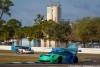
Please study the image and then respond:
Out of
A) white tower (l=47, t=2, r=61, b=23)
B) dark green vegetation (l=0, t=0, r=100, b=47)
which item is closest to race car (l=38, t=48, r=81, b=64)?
dark green vegetation (l=0, t=0, r=100, b=47)

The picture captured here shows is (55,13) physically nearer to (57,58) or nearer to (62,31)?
(62,31)

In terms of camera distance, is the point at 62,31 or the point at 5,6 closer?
the point at 5,6

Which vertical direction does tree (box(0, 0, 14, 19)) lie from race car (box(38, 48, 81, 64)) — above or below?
above

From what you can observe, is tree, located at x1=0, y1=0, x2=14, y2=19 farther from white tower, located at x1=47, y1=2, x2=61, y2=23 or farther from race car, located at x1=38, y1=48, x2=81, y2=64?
white tower, located at x1=47, y1=2, x2=61, y2=23

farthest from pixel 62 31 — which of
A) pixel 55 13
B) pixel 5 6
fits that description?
pixel 5 6

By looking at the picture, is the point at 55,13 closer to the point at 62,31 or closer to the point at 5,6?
the point at 62,31

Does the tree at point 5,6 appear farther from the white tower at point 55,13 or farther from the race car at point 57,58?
the white tower at point 55,13

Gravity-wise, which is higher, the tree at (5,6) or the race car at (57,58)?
the tree at (5,6)

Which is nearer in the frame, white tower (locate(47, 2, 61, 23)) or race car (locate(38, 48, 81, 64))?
race car (locate(38, 48, 81, 64))

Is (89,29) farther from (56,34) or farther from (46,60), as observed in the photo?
(46,60)

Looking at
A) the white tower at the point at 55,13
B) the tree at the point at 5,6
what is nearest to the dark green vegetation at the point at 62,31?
the white tower at the point at 55,13

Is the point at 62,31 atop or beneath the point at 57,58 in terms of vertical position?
atop

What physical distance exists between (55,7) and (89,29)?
26.4m

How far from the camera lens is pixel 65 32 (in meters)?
90.4
